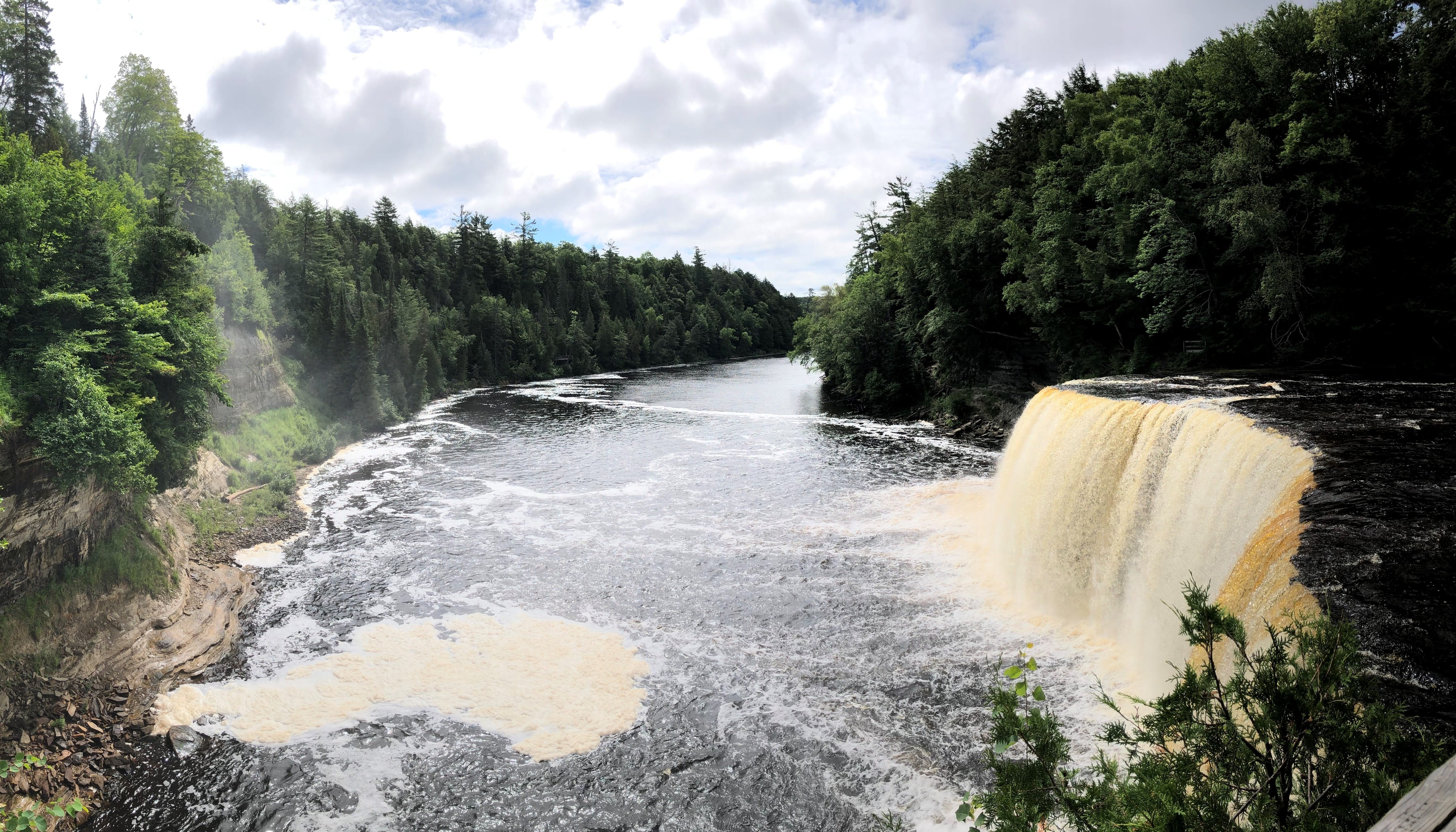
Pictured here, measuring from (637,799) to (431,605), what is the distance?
774 centimetres

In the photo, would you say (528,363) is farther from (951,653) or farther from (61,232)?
(951,653)

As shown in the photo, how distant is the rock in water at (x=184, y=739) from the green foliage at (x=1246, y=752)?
36.6 ft

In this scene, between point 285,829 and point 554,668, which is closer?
point 285,829

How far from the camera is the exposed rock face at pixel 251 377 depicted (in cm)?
3064

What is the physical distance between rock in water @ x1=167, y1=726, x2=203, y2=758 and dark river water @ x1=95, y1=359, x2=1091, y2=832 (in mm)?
153

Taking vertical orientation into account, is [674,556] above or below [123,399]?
below

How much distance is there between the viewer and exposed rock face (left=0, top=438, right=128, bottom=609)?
11891mm

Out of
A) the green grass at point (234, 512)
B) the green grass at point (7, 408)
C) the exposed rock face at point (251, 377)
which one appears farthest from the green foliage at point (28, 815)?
the exposed rock face at point (251, 377)

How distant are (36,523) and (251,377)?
74.9 ft

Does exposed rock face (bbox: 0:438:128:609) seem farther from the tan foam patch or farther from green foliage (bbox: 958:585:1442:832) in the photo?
green foliage (bbox: 958:585:1442:832)

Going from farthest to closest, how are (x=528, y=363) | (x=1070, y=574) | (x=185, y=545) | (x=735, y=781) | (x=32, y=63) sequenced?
(x=528, y=363), (x=32, y=63), (x=185, y=545), (x=1070, y=574), (x=735, y=781)

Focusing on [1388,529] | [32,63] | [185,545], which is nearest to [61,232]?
[185,545]

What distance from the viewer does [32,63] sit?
37094 millimetres

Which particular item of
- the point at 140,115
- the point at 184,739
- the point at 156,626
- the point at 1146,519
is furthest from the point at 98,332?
the point at 140,115
